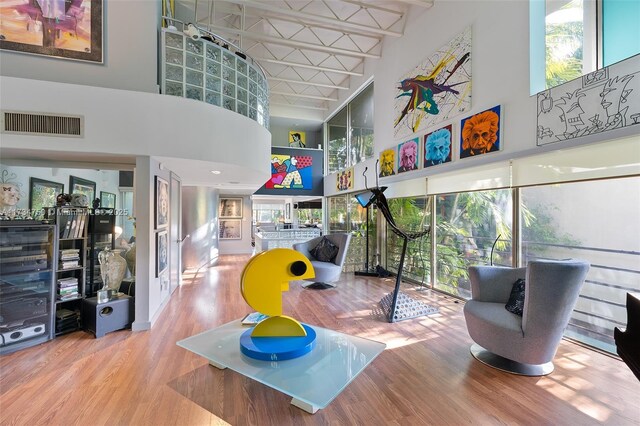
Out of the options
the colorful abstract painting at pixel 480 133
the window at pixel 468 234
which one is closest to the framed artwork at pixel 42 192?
the colorful abstract painting at pixel 480 133

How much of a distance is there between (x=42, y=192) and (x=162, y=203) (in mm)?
1366

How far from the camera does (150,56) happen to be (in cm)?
352

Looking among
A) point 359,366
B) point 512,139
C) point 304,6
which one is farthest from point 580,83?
point 304,6

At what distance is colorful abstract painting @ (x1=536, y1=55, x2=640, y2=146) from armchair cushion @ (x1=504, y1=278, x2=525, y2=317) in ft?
5.38

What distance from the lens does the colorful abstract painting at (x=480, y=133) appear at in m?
3.77

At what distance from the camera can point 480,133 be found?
399 cm

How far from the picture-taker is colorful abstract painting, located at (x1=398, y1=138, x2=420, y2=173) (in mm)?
5348

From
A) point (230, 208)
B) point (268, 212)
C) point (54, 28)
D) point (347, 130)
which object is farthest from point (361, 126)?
point (268, 212)

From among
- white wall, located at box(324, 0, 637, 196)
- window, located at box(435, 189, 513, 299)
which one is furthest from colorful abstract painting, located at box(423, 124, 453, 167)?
window, located at box(435, 189, 513, 299)

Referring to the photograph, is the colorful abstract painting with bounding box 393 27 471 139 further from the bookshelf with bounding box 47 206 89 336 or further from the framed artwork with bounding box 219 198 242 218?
the framed artwork with bounding box 219 198 242 218

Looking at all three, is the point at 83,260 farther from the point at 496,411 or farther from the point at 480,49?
the point at 480,49

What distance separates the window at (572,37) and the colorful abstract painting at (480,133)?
0.54 m

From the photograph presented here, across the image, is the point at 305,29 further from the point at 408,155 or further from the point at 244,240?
the point at 244,240

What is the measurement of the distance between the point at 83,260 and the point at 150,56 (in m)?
2.76
